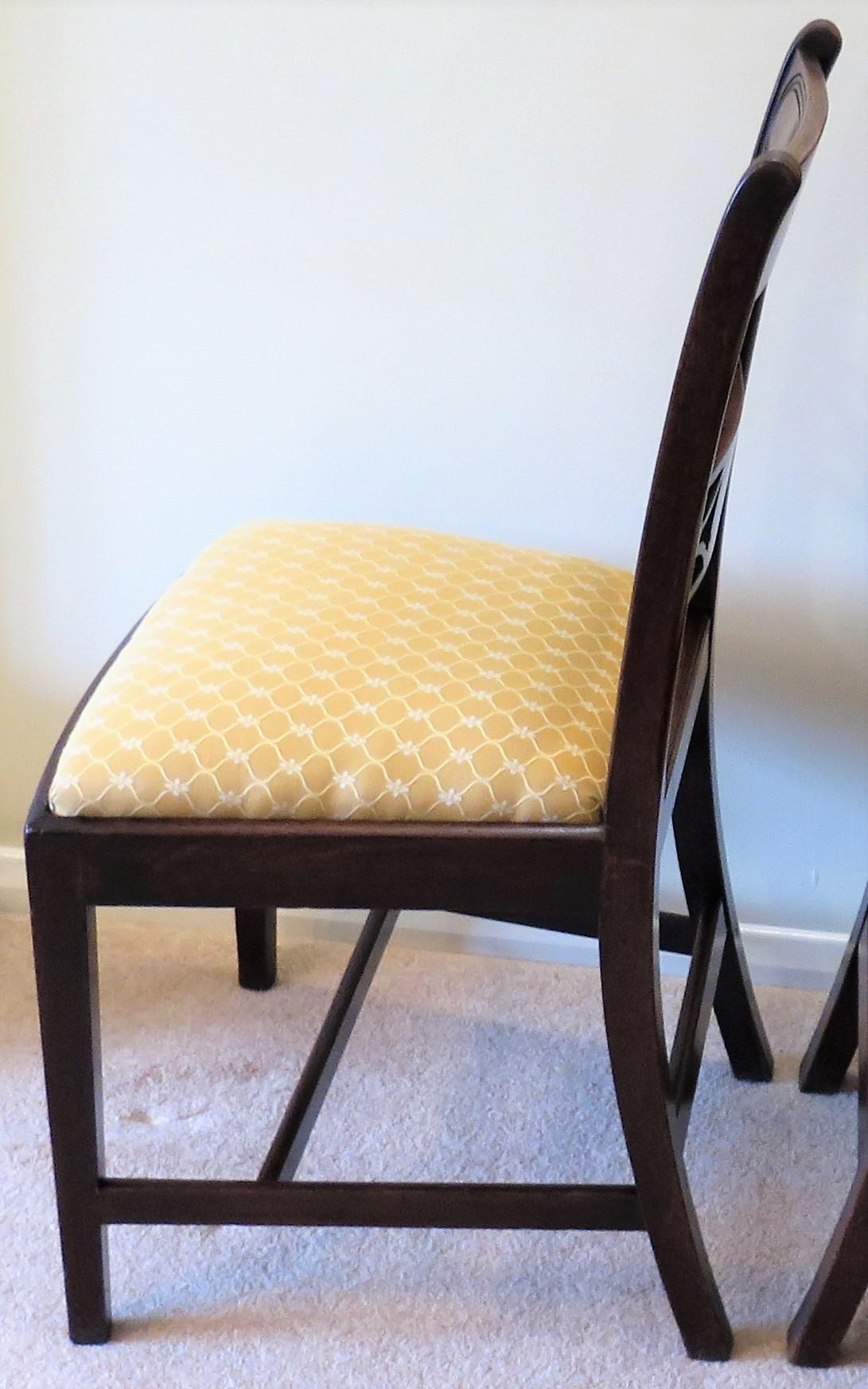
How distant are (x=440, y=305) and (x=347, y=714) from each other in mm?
530

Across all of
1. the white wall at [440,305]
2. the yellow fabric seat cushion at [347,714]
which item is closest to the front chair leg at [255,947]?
the white wall at [440,305]

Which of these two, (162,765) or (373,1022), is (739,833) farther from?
(162,765)

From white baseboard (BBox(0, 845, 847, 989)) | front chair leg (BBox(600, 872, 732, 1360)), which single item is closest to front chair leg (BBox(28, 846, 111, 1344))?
front chair leg (BBox(600, 872, 732, 1360))

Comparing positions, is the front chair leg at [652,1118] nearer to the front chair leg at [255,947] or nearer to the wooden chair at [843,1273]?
the wooden chair at [843,1273]

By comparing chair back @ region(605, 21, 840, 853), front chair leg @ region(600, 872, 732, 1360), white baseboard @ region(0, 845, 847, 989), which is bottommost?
white baseboard @ region(0, 845, 847, 989)

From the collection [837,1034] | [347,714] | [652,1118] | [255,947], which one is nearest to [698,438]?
[347,714]

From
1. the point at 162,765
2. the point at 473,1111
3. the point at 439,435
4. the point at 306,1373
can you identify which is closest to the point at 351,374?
the point at 439,435

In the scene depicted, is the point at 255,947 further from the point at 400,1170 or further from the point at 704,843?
the point at 704,843

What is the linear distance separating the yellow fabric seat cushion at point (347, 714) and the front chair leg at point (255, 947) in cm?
46

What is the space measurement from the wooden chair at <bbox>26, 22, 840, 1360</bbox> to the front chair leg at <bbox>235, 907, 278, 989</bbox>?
1.22ft

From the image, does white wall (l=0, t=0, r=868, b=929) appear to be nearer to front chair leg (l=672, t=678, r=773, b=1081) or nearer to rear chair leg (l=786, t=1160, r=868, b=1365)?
front chair leg (l=672, t=678, r=773, b=1081)

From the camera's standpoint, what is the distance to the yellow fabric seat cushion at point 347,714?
82 cm

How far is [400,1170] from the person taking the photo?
1149 millimetres

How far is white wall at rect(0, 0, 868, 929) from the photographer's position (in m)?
1.13
